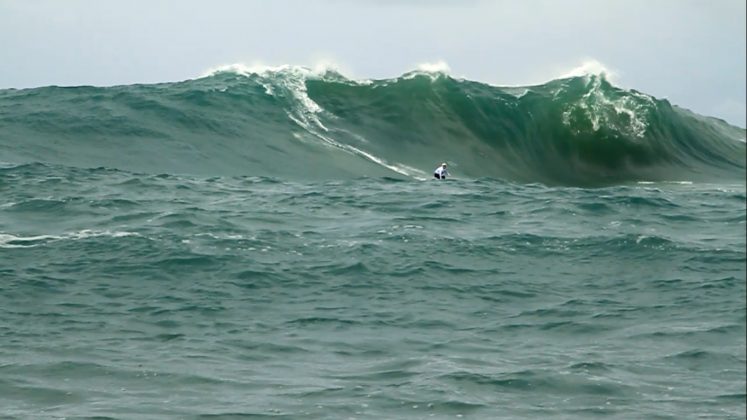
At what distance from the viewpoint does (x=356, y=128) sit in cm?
2803

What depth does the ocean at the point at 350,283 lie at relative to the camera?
8.45 m

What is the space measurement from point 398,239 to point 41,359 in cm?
623

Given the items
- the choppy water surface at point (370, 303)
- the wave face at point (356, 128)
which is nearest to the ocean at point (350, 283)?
the choppy water surface at point (370, 303)

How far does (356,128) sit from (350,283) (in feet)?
51.7

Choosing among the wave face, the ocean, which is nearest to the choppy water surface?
the ocean

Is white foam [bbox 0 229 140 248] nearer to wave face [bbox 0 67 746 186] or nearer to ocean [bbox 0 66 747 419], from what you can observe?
ocean [bbox 0 66 747 419]

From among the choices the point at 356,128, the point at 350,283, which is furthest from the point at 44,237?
the point at 356,128

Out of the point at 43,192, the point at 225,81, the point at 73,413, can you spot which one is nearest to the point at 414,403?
the point at 73,413

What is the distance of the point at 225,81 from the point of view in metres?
31.0

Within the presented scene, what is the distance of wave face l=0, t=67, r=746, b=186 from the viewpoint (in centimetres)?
2378

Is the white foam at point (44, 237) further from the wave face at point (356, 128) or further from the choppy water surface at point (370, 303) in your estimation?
the wave face at point (356, 128)

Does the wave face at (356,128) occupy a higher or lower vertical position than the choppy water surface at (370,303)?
higher

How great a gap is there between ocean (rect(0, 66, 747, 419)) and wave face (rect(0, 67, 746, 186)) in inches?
7.0

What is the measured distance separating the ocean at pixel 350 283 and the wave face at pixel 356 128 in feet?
0.58
